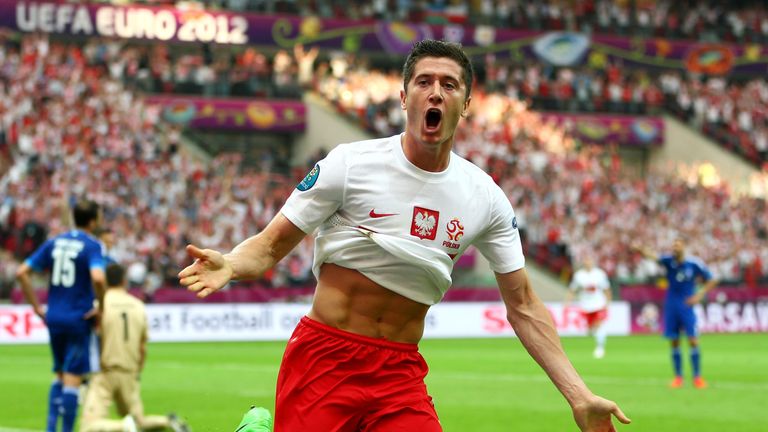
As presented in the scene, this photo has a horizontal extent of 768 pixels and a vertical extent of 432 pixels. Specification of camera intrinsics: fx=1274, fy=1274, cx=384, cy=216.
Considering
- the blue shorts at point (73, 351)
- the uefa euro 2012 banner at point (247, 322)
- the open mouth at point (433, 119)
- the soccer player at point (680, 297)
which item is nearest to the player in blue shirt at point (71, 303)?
the blue shorts at point (73, 351)

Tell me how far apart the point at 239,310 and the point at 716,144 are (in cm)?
2715

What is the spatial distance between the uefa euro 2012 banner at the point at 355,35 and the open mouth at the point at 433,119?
38.4 metres

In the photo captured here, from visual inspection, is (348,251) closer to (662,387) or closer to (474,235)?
(474,235)

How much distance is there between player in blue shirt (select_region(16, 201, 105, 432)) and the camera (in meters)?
12.1

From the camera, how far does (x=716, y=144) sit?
5100cm

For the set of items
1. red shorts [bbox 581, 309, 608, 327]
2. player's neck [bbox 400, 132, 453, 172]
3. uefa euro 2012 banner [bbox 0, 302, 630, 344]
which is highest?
player's neck [bbox 400, 132, 453, 172]

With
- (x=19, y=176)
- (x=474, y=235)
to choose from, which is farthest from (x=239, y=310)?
(x=474, y=235)

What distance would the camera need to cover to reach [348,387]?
216 inches

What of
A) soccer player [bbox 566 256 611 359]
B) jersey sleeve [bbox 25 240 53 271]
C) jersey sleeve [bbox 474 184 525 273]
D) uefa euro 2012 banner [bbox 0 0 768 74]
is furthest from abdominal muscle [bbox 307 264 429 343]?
uefa euro 2012 banner [bbox 0 0 768 74]

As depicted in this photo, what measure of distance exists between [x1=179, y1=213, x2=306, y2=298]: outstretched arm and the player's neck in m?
0.61

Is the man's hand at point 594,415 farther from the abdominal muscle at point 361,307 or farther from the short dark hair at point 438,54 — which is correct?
the short dark hair at point 438,54

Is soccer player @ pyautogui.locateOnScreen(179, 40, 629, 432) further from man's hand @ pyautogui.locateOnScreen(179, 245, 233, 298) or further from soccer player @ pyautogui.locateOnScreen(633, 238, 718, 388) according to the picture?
soccer player @ pyautogui.locateOnScreen(633, 238, 718, 388)

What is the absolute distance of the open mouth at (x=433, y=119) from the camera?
5.42m

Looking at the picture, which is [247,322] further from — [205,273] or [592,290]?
[205,273]
